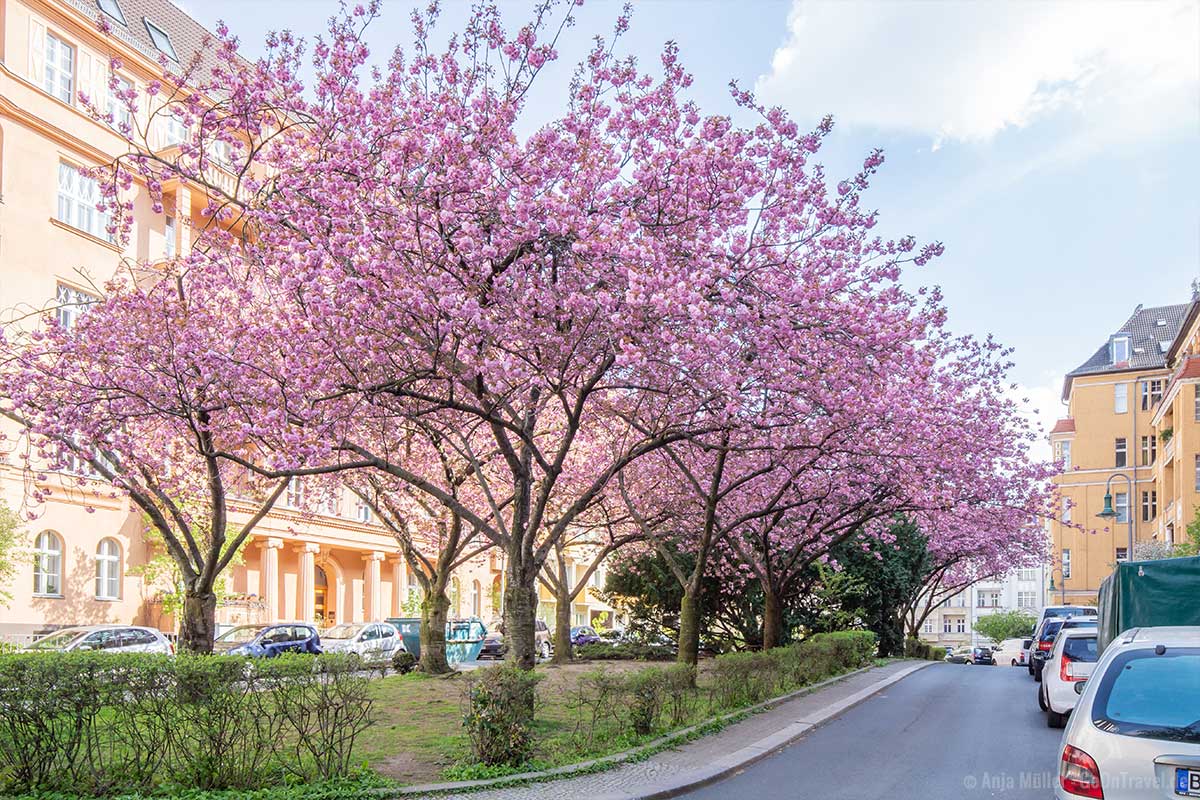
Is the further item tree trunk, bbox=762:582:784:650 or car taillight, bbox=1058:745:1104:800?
tree trunk, bbox=762:582:784:650

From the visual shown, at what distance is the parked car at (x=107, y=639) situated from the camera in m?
22.6

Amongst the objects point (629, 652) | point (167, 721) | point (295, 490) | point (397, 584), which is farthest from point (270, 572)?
point (167, 721)

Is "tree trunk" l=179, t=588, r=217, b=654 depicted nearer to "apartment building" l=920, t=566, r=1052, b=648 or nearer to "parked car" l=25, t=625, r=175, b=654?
"parked car" l=25, t=625, r=175, b=654

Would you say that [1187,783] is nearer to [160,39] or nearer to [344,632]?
[344,632]

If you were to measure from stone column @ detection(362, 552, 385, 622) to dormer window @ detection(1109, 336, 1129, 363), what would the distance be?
2225 inches

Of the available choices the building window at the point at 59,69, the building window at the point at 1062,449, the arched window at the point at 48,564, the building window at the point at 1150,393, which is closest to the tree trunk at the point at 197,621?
the arched window at the point at 48,564

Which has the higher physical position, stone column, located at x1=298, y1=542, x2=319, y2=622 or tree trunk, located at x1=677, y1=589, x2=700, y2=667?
tree trunk, located at x1=677, y1=589, x2=700, y2=667

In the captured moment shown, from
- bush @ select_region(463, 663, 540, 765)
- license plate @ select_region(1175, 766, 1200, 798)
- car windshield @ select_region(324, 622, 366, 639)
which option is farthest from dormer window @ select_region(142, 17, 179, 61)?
license plate @ select_region(1175, 766, 1200, 798)

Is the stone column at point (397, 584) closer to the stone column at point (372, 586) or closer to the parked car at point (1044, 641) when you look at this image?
the stone column at point (372, 586)

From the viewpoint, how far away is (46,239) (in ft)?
105

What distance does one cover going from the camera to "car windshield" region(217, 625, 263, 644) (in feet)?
92.1

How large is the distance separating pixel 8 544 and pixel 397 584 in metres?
30.0

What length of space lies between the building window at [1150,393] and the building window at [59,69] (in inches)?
2785

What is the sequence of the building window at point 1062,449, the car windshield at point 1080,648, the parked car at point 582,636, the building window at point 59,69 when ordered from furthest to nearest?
the building window at point 1062,449 < the parked car at point 582,636 < the building window at point 59,69 < the car windshield at point 1080,648
